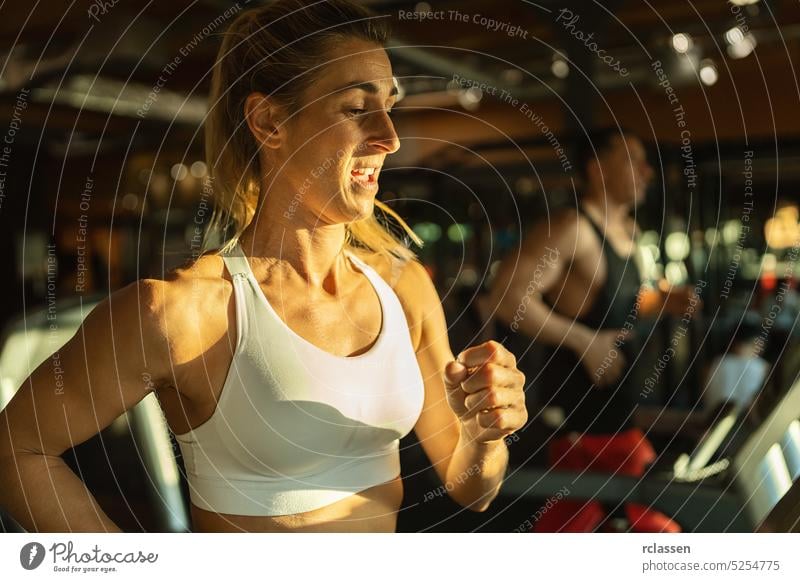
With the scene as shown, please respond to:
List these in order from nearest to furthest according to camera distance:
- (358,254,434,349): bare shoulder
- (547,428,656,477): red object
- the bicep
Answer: the bicep
(358,254,434,349): bare shoulder
(547,428,656,477): red object

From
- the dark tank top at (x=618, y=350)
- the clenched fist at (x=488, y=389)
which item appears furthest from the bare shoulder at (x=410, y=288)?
the dark tank top at (x=618, y=350)

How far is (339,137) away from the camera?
865 mm

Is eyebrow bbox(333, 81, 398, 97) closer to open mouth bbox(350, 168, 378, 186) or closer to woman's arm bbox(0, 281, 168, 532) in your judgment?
open mouth bbox(350, 168, 378, 186)

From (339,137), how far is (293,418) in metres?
0.31

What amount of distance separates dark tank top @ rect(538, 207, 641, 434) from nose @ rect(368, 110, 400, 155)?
322 mm

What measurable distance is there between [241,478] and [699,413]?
69cm

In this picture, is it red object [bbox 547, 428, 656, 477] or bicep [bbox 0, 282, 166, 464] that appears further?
red object [bbox 547, 428, 656, 477]

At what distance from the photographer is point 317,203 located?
0.88 meters

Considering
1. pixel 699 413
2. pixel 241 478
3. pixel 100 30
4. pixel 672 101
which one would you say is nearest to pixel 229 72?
pixel 100 30

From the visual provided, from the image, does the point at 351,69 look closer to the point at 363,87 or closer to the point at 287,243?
the point at 363,87

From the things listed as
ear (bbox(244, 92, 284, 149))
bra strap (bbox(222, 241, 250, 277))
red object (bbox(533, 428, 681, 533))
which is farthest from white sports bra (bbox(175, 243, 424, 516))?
red object (bbox(533, 428, 681, 533))

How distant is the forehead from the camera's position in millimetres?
839

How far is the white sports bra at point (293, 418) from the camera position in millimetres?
861
